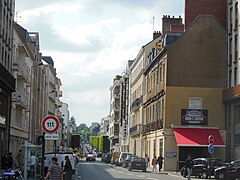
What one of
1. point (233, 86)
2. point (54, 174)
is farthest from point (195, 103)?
point (54, 174)

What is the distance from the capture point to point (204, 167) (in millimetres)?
45250

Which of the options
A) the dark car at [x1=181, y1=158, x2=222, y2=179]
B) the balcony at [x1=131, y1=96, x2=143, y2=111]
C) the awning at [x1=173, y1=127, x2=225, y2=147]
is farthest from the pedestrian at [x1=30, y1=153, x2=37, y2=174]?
the balcony at [x1=131, y1=96, x2=143, y2=111]

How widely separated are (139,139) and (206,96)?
25496mm

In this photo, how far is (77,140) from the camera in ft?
317

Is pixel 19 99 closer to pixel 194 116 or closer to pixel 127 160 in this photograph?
pixel 127 160

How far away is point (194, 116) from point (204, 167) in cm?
1259

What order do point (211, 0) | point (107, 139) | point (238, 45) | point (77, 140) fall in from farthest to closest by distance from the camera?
point (107, 139), point (77, 140), point (211, 0), point (238, 45)

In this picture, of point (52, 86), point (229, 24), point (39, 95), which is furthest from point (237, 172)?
point (52, 86)

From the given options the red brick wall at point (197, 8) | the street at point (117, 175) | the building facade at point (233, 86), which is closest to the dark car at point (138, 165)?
the street at point (117, 175)

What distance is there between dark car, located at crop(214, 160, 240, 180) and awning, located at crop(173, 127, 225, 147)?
488 inches

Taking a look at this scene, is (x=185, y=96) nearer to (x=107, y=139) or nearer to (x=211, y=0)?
(x=211, y=0)

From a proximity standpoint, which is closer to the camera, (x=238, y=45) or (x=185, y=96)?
(x=238, y=45)

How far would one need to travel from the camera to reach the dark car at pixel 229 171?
4141cm

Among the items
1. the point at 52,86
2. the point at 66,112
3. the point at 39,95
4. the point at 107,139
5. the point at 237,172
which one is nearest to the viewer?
the point at 237,172
